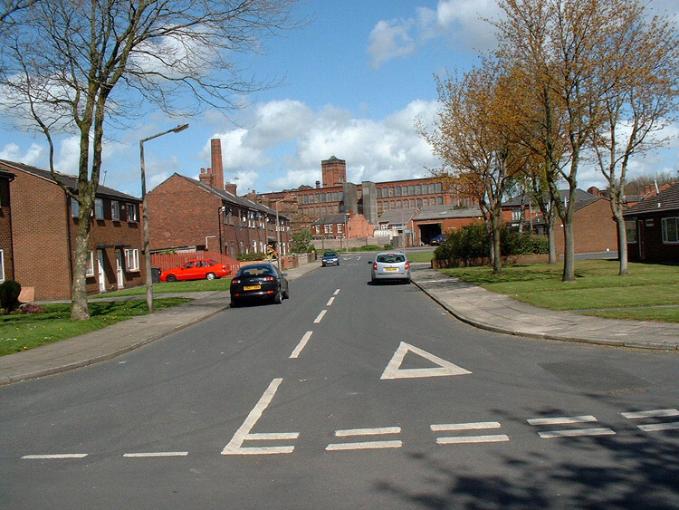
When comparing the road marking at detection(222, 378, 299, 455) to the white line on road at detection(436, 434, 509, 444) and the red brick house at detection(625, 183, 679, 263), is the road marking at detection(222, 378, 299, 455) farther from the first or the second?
the red brick house at detection(625, 183, 679, 263)

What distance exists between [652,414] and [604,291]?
14142 mm

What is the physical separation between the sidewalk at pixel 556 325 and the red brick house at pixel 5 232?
2111 centimetres

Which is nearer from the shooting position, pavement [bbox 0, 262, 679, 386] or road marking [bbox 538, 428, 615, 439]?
road marking [bbox 538, 428, 615, 439]

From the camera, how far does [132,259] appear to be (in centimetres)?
4288

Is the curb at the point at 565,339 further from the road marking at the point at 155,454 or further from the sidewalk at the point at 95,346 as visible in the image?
the road marking at the point at 155,454

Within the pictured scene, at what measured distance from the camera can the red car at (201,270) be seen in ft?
159

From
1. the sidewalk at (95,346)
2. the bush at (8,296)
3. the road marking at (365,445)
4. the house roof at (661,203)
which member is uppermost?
the house roof at (661,203)

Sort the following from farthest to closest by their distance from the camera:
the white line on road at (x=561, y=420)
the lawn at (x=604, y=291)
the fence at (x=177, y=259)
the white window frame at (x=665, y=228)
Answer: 1. the fence at (x=177, y=259)
2. the white window frame at (x=665, y=228)
3. the lawn at (x=604, y=291)
4. the white line on road at (x=561, y=420)

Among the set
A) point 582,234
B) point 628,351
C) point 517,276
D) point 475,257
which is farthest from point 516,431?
point 582,234

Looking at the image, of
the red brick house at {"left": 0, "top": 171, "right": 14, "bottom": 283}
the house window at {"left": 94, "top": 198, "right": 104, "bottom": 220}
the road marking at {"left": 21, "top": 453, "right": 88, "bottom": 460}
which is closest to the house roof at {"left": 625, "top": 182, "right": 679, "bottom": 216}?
the house window at {"left": 94, "top": 198, "right": 104, "bottom": 220}

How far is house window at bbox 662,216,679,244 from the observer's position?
109ft

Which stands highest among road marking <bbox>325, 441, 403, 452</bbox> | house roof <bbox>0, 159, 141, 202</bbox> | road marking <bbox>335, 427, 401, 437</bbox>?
house roof <bbox>0, 159, 141, 202</bbox>

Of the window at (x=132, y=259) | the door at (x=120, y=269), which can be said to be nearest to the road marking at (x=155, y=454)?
the door at (x=120, y=269)

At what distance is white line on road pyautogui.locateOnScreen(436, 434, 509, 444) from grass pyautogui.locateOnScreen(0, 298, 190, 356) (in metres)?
10.9
